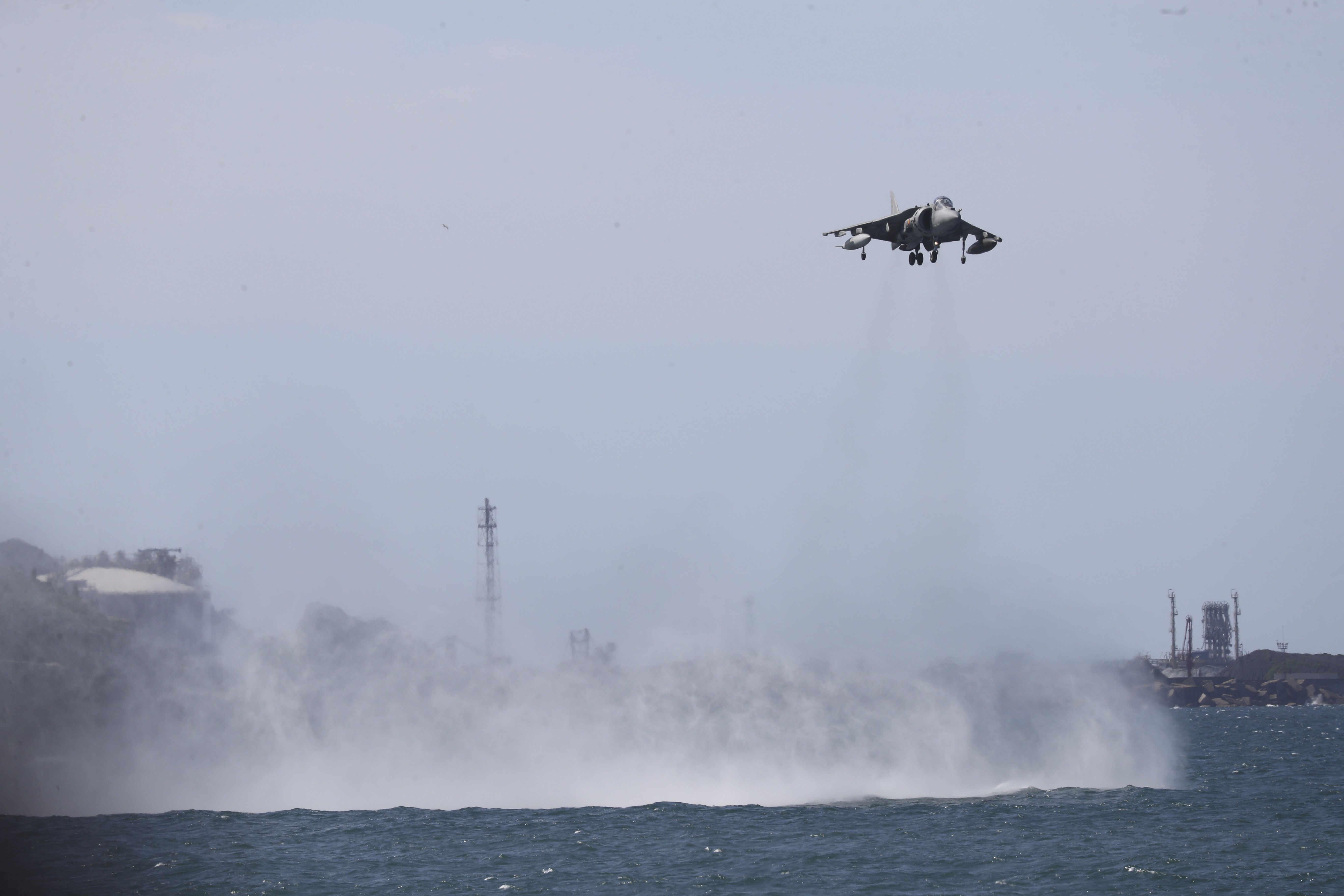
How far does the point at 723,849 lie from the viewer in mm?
68938

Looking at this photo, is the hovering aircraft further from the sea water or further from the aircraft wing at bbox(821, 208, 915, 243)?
the sea water

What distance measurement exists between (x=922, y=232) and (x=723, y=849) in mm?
32716

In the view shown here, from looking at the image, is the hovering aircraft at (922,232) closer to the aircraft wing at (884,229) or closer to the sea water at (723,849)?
the aircraft wing at (884,229)

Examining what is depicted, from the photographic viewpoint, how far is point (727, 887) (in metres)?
59.9

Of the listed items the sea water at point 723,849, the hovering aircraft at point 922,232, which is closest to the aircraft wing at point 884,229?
the hovering aircraft at point 922,232

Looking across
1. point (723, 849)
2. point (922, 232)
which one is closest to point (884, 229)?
point (922, 232)

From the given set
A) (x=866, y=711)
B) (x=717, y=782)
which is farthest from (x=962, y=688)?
(x=717, y=782)

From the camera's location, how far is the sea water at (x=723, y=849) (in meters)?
60.6

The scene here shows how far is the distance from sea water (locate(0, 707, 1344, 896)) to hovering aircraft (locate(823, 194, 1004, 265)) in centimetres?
2835

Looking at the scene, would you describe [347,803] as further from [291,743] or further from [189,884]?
[189,884]

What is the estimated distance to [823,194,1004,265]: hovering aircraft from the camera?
191ft

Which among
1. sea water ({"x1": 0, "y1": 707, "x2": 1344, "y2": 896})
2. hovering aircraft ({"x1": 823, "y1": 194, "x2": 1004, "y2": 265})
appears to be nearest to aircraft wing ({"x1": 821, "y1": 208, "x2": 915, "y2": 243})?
hovering aircraft ({"x1": 823, "y1": 194, "x2": 1004, "y2": 265})

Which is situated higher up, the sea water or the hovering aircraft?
the hovering aircraft

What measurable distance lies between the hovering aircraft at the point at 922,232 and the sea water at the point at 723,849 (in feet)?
93.0
